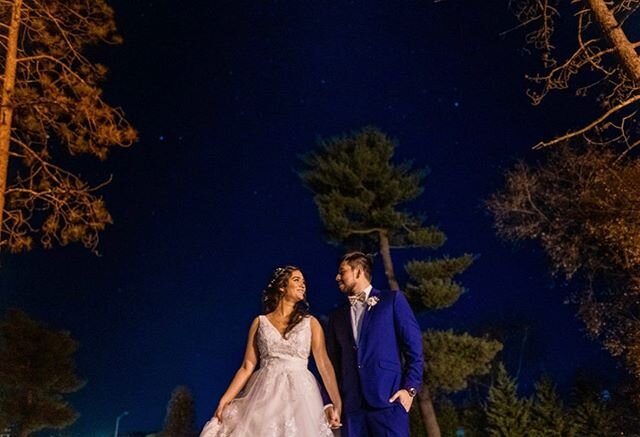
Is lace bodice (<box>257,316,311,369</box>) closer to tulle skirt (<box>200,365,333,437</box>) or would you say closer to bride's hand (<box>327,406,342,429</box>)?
tulle skirt (<box>200,365,333,437</box>)

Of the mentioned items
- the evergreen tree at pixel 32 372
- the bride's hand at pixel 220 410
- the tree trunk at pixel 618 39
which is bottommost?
the bride's hand at pixel 220 410

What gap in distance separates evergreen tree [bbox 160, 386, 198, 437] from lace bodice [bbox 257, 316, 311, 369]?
30.4 metres

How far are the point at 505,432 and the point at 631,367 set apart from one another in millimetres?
5610

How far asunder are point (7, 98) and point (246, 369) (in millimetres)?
5358

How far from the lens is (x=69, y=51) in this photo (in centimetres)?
913

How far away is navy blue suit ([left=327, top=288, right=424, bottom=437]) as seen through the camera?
176 inches

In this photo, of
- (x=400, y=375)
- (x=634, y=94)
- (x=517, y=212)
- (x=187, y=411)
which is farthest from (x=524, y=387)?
(x=400, y=375)

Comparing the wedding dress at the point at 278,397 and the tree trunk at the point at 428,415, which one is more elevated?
the tree trunk at the point at 428,415

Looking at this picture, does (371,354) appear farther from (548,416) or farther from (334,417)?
(548,416)

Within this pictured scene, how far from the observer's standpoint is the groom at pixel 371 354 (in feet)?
14.7

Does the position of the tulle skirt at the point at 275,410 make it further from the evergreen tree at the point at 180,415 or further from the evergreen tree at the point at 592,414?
the evergreen tree at the point at 180,415

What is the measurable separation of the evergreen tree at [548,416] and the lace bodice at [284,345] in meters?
15.2

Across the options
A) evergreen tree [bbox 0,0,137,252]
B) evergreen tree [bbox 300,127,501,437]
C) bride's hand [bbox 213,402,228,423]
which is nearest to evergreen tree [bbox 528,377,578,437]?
evergreen tree [bbox 300,127,501,437]

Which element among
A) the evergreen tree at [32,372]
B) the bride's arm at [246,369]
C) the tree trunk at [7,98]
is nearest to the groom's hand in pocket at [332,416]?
the bride's arm at [246,369]
